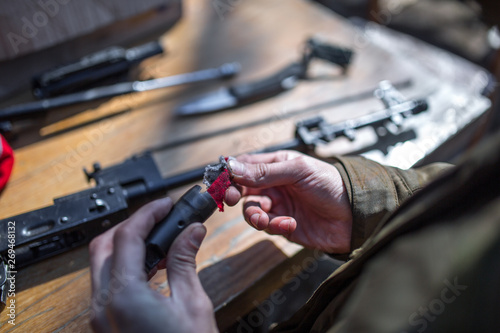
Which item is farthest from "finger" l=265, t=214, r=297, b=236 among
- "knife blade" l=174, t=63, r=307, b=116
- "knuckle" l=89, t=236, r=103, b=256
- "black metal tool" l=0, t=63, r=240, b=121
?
"black metal tool" l=0, t=63, r=240, b=121

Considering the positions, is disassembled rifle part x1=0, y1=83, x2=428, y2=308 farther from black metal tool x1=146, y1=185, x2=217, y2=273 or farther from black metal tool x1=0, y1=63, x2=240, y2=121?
black metal tool x1=0, y1=63, x2=240, y2=121

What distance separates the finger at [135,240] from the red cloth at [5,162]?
50 cm

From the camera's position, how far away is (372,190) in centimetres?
77

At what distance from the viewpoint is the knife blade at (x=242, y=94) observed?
116 cm

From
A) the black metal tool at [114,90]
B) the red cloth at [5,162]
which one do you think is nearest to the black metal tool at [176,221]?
the red cloth at [5,162]

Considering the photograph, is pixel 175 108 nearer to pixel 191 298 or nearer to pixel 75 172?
pixel 75 172

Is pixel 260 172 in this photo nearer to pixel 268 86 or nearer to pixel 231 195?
pixel 231 195

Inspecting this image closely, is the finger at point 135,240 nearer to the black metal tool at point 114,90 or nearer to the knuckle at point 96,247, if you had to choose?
→ the knuckle at point 96,247

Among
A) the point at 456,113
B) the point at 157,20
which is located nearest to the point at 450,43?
the point at 456,113

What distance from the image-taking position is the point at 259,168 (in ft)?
2.47

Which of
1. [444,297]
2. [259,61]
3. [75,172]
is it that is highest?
[259,61]

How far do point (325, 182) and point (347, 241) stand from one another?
140mm

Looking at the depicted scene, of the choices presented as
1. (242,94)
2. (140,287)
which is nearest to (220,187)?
(140,287)

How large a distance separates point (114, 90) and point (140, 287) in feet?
2.60
